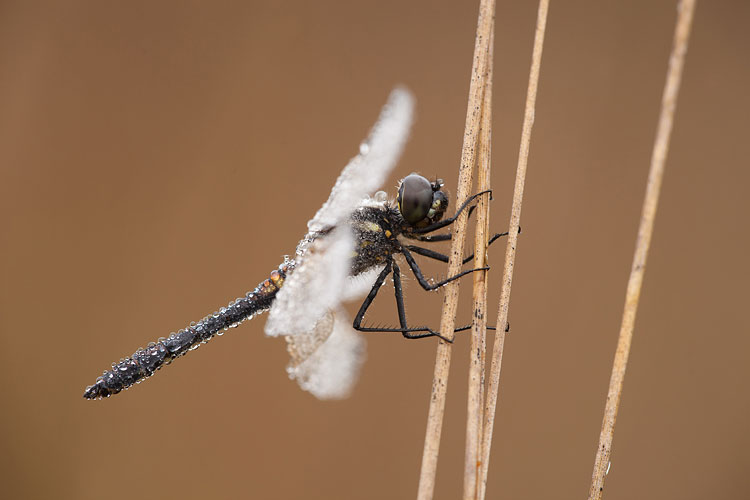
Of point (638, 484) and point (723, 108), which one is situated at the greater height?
point (723, 108)

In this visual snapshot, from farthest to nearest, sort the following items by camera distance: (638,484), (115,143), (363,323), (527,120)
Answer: (115,143), (638,484), (363,323), (527,120)

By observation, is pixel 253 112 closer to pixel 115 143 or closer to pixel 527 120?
pixel 115 143

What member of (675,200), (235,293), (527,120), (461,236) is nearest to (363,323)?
(461,236)

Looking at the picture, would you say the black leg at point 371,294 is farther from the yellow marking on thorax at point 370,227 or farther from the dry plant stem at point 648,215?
the dry plant stem at point 648,215

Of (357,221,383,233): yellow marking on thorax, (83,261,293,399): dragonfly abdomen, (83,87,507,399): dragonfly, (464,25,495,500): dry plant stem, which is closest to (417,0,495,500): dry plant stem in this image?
(464,25,495,500): dry plant stem

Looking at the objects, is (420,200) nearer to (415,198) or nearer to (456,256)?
(415,198)

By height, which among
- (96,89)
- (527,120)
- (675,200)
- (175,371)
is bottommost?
(175,371)

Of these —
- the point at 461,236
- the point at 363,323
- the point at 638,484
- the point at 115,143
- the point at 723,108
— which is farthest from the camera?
the point at 115,143

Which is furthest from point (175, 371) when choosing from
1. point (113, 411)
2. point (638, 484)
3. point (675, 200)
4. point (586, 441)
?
point (675, 200)

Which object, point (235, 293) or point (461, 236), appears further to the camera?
point (235, 293)

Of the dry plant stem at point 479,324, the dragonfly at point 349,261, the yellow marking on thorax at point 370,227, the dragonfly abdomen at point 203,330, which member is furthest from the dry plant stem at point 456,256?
the dragonfly abdomen at point 203,330
